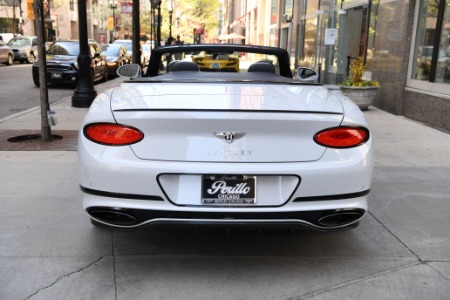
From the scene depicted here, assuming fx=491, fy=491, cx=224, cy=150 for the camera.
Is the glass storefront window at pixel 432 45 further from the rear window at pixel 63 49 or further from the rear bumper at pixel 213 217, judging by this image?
the rear window at pixel 63 49

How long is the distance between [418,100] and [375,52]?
2690 mm

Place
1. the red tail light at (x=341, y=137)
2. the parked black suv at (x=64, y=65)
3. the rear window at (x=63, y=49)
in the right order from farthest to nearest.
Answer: the rear window at (x=63, y=49) < the parked black suv at (x=64, y=65) < the red tail light at (x=341, y=137)

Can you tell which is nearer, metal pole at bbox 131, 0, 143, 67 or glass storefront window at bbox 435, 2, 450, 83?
glass storefront window at bbox 435, 2, 450, 83

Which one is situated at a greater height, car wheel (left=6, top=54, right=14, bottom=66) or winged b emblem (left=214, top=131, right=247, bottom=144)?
winged b emblem (left=214, top=131, right=247, bottom=144)

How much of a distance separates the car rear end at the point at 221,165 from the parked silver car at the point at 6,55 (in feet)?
89.0

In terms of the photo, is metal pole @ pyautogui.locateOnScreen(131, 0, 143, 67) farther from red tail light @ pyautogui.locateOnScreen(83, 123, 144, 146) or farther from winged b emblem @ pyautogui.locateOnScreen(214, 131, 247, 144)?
winged b emblem @ pyautogui.locateOnScreen(214, 131, 247, 144)

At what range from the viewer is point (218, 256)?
3.66 meters

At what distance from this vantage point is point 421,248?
384 cm

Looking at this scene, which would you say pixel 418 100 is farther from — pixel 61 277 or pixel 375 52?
pixel 61 277

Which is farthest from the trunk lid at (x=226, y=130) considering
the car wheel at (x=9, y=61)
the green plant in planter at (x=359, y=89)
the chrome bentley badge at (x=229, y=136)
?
the car wheel at (x=9, y=61)

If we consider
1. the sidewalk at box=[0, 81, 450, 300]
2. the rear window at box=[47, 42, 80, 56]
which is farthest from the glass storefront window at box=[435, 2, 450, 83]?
the rear window at box=[47, 42, 80, 56]

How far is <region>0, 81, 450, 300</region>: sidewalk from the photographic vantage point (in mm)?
3160

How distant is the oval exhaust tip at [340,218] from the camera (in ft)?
10.3

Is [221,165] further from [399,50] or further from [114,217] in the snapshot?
[399,50]
